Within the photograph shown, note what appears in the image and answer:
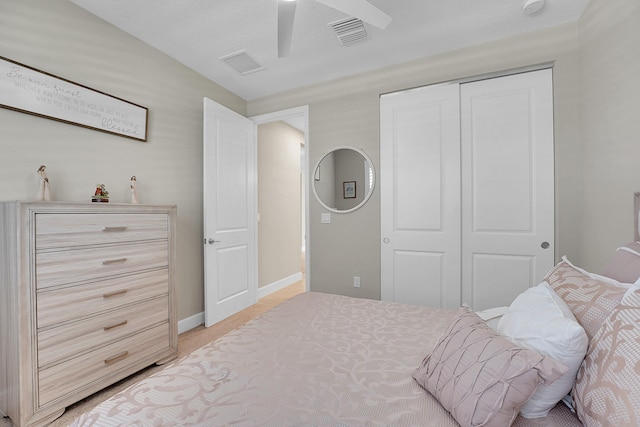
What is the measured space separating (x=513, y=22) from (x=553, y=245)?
5.93ft

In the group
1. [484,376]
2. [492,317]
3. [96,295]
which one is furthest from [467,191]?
[96,295]

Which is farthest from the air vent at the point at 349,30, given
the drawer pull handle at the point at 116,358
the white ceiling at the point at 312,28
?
the drawer pull handle at the point at 116,358

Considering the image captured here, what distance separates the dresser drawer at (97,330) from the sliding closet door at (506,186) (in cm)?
259

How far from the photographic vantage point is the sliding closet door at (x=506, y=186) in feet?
7.65

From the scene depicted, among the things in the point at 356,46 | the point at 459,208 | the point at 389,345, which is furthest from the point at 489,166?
the point at 389,345

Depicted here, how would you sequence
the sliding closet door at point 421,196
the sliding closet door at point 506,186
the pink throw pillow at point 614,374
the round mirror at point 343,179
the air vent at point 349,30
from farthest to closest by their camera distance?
1. the round mirror at point 343,179
2. the sliding closet door at point 421,196
3. the sliding closet door at point 506,186
4. the air vent at point 349,30
5. the pink throw pillow at point 614,374

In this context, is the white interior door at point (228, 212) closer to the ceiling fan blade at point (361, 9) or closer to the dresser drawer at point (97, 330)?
the dresser drawer at point (97, 330)

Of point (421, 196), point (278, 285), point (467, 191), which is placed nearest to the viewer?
point (467, 191)

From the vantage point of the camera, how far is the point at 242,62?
9.07ft

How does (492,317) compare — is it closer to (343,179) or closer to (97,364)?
(343,179)

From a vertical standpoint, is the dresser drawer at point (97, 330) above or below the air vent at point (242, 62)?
below

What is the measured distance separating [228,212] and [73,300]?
63.3 inches

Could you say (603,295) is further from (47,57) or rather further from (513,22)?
(47,57)

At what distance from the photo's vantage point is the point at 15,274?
145 centimetres
